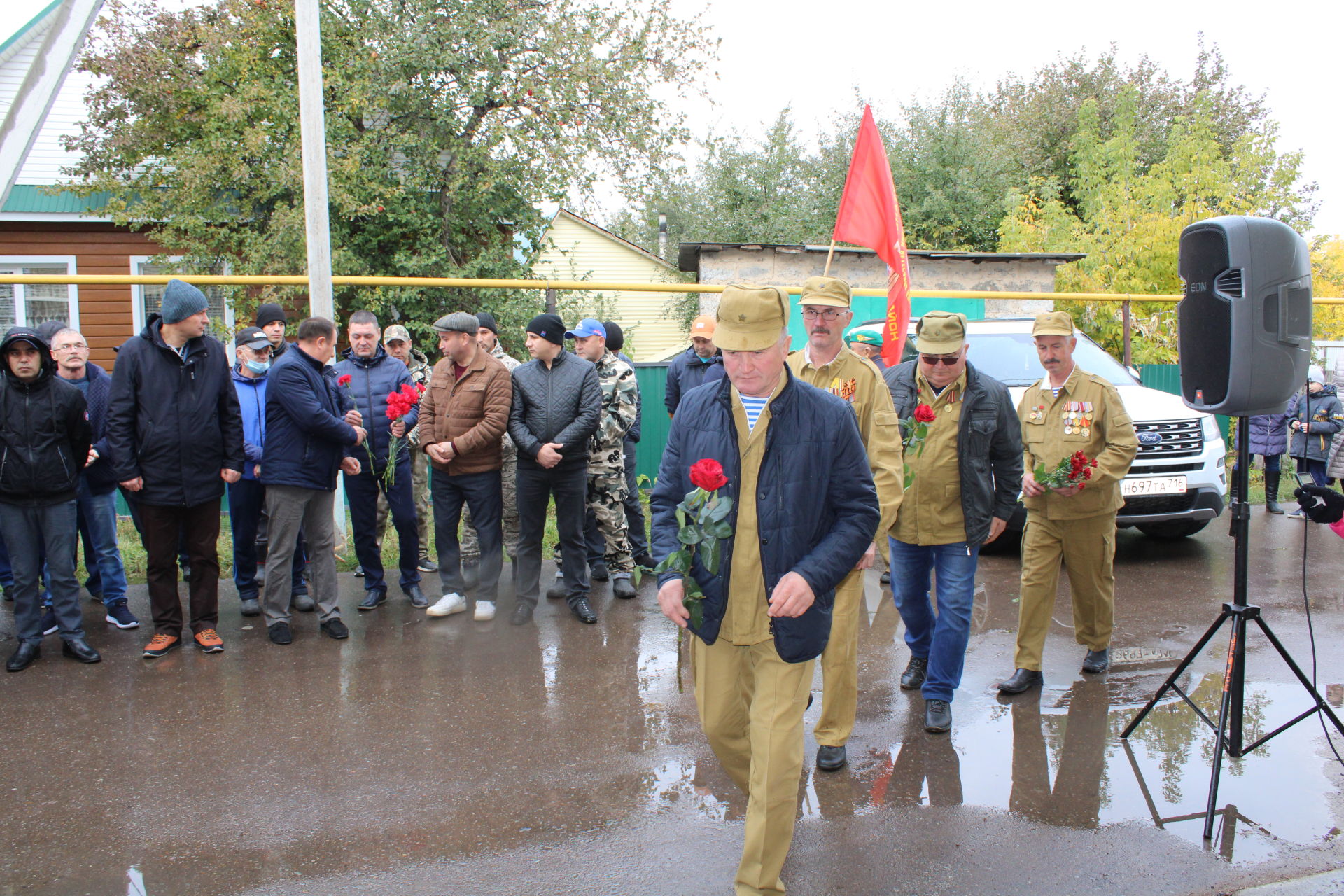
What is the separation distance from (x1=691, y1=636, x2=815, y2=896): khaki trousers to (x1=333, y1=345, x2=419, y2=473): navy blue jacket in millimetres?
4210

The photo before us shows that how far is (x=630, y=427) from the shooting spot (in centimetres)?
727

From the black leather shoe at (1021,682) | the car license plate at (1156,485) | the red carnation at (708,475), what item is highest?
the red carnation at (708,475)

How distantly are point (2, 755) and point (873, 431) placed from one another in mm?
4308

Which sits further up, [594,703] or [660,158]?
[660,158]

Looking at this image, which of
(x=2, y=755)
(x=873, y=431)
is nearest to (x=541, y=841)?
(x=873, y=431)

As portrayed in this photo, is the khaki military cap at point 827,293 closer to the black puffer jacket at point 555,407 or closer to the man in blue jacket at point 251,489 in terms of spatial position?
the black puffer jacket at point 555,407

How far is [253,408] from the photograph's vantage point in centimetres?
696

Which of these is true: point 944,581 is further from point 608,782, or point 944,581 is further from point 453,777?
point 453,777

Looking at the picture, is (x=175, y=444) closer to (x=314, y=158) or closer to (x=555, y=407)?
(x=555, y=407)

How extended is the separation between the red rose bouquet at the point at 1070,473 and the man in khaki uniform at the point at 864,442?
122 centimetres

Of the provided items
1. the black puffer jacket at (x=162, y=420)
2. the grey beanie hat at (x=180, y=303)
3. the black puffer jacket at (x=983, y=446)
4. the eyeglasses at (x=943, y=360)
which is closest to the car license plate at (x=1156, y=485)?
the black puffer jacket at (x=983, y=446)

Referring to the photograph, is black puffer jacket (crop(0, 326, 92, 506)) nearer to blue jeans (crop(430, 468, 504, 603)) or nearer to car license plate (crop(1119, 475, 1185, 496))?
blue jeans (crop(430, 468, 504, 603))

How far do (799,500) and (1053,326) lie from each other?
286 cm

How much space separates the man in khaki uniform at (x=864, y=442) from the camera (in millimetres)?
4215
